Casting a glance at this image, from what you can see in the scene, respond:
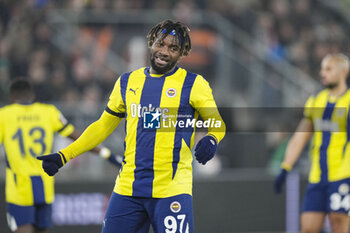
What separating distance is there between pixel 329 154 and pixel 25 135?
325 cm

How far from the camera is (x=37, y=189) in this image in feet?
25.4

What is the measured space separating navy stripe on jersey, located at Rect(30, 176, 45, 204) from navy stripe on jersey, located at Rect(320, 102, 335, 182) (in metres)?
3.01

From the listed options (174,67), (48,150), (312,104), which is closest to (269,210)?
(312,104)

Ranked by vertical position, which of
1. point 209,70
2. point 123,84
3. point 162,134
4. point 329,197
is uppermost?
point 209,70

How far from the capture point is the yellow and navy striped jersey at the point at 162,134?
5.31 m

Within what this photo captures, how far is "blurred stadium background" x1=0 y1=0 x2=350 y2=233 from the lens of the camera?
11.4 meters

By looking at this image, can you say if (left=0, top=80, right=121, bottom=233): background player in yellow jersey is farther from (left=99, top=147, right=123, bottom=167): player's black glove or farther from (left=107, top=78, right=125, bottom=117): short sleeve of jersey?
(left=107, top=78, right=125, bottom=117): short sleeve of jersey

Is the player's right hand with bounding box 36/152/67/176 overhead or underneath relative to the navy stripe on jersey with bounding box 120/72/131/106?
underneath

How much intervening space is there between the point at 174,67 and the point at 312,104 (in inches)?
114

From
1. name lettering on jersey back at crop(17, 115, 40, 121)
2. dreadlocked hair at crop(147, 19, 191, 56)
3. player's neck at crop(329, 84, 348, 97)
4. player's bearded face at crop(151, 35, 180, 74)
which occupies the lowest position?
name lettering on jersey back at crop(17, 115, 40, 121)

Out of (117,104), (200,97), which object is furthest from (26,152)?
(200,97)

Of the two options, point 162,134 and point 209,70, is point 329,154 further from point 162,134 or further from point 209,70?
point 209,70

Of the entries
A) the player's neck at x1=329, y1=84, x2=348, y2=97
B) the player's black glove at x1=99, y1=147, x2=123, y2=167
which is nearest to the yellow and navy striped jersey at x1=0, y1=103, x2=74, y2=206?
the player's black glove at x1=99, y1=147, x2=123, y2=167

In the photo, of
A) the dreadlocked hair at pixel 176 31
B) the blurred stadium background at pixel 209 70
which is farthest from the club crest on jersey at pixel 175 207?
the blurred stadium background at pixel 209 70
